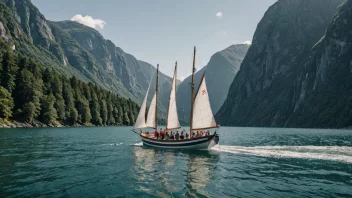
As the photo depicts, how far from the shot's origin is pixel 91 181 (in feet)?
74.8

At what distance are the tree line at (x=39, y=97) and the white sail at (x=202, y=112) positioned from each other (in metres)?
69.4

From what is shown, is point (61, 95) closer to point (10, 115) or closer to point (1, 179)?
point (10, 115)

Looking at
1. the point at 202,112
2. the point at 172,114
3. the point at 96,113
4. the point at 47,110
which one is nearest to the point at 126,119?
the point at 96,113

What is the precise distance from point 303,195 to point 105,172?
57.8ft

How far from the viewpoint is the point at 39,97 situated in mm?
104812

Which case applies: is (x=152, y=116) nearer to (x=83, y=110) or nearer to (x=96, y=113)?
(x=83, y=110)

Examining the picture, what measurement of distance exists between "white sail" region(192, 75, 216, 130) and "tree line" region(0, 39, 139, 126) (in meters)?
69.4

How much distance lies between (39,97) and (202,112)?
81.2 metres

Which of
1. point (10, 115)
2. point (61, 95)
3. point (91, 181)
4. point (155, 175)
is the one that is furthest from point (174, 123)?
point (61, 95)

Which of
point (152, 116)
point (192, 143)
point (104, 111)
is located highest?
point (104, 111)

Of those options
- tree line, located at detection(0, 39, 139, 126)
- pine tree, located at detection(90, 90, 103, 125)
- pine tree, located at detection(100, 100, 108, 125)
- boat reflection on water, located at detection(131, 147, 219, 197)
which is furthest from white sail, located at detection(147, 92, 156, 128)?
pine tree, located at detection(100, 100, 108, 125)

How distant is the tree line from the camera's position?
95.8 m

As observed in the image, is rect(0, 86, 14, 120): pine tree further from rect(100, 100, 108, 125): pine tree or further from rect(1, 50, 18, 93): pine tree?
rect(100, 100, 108, 125): pine tree

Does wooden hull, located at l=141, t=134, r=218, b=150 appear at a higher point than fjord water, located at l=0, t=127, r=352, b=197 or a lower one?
higher
